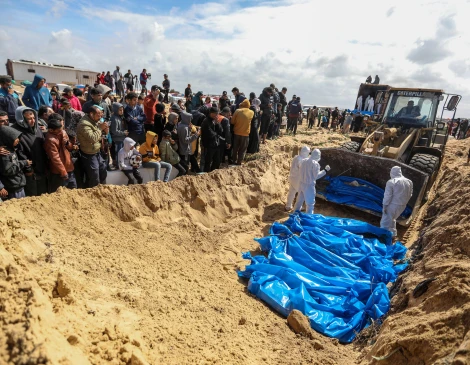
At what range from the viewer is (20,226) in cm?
359

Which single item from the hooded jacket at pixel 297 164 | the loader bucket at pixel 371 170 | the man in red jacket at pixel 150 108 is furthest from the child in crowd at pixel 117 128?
the loader bucket at pixel 371 170

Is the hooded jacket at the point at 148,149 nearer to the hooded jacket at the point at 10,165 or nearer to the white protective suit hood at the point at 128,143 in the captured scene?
the white protective suit hood at the point at 128,143

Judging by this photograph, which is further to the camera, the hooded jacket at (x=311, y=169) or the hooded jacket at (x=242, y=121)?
the hooded jacket at (x=242, y=121)

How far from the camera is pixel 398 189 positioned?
6332 millimetres

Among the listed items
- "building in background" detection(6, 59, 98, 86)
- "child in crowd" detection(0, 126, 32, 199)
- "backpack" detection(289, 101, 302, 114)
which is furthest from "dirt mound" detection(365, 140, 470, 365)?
"building in background" detection(6, 59, 98, 86)

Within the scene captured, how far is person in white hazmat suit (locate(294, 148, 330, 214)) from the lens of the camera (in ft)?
22.6

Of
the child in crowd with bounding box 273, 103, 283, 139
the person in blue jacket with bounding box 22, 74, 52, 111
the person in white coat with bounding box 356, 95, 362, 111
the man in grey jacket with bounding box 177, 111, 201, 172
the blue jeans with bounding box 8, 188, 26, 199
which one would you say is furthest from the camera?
the person in white coat with bounding box 356, 95, 362, 111

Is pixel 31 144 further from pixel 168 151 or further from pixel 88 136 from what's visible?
pixel 168 151

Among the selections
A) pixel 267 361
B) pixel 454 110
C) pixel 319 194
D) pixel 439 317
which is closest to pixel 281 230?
pixel 319 194

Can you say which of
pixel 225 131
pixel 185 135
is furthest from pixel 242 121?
pixel 185 135

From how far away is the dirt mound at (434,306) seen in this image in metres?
2.45

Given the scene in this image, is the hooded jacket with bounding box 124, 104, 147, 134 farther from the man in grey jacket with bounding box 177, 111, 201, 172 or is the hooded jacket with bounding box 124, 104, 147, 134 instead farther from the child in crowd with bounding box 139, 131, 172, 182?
the man in grey jacket with bounding box 177, 111, 201, 172

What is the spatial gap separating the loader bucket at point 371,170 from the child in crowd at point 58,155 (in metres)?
5.66

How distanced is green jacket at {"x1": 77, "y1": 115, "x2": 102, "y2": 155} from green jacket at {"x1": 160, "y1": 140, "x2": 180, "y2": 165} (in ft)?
4.98
